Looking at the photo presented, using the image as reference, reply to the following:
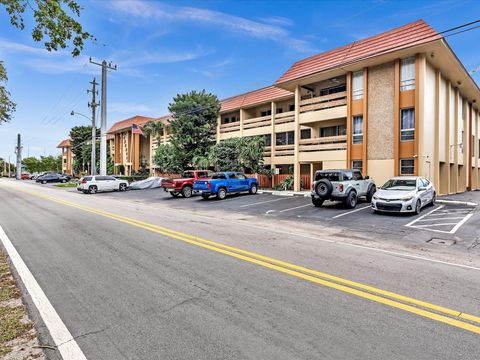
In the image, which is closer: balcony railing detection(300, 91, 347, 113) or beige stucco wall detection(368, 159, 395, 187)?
beige stucco wall detection(368, 159, 395, 187)

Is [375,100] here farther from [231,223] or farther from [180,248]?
[180,248]

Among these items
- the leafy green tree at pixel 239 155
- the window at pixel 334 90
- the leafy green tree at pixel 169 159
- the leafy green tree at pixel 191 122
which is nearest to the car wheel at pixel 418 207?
the window at pixel 334 90

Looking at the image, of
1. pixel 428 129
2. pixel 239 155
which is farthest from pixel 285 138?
pixel 428 129

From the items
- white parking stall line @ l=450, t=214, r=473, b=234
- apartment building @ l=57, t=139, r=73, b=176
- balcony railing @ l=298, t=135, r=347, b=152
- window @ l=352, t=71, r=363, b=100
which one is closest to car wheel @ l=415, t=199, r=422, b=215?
white parking stall line @ l=450, t=214, r=473, b=234

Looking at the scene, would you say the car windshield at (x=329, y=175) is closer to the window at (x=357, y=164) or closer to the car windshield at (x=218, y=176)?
the window at (x=357, y=164)

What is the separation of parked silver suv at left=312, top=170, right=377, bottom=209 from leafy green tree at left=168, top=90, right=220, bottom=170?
65.0 feet

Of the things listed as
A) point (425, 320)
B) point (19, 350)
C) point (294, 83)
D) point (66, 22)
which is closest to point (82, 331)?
point (19, 350)

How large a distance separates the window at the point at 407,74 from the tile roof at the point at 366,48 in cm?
125

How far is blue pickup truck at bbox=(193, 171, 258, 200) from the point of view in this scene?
1895cm

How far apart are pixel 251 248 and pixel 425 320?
12.9 ft

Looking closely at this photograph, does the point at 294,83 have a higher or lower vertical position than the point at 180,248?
higher

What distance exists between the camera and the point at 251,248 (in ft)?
22.8

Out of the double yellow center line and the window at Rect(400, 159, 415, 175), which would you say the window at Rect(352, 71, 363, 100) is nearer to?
the window at Rect(400, 159, 415, 175)

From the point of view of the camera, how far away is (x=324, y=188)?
14.0 metres
